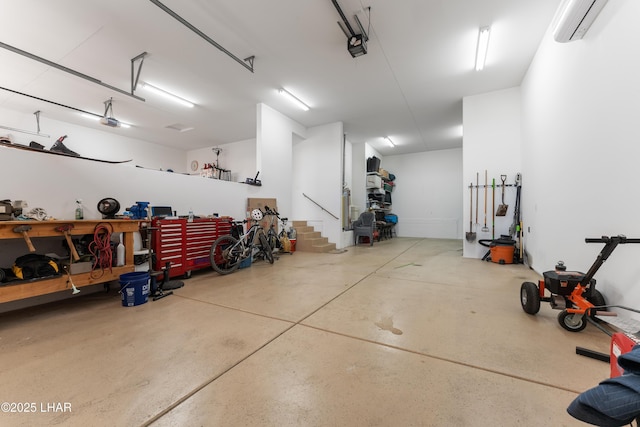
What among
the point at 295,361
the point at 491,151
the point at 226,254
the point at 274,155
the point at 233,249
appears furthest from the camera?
the point at 274,155

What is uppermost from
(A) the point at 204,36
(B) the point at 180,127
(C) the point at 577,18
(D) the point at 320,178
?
(B) the point at 180,127

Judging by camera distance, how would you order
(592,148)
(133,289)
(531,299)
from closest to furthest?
(531,299)
(592,148)
(133,289)

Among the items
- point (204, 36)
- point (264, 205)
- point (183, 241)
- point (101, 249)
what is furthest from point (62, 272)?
point (264, 205)

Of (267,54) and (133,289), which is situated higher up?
(267,54)

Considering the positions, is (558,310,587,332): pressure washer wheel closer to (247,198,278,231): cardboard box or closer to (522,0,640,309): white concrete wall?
(522,0,640,309): white concrete wall

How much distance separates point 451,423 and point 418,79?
5502 mm

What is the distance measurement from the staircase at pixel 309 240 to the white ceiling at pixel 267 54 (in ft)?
10.5

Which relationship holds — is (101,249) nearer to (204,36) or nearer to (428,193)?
(204,36)

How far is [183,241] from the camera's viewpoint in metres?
3.69

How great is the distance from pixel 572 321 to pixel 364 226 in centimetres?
598

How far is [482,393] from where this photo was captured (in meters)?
1.33

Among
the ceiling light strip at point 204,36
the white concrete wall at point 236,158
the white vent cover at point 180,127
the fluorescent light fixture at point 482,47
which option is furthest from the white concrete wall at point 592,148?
the white vent cover at point 180,127

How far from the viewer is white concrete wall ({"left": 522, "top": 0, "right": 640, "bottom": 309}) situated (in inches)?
76.9

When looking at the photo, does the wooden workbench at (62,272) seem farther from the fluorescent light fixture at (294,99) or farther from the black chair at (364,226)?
the black chair at (364,226)
